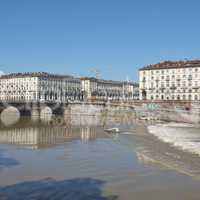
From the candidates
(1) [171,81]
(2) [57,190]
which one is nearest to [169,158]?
(2) [57,190]

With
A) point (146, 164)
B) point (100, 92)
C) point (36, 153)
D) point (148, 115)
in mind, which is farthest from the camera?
point (100, 92)

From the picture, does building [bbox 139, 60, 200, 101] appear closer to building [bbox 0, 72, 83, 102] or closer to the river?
building [bbox 0, 72, 83, 102]

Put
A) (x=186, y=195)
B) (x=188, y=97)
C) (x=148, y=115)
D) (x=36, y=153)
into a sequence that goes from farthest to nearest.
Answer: (x=188, y=97)
(x=148, y=115)
(x=36, y=153)
(x=186, y=195)

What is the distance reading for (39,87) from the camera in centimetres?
16950

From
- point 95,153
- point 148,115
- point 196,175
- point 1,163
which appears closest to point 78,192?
point 196,175

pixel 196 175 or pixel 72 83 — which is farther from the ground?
pixel 72 83

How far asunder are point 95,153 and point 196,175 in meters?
10.2

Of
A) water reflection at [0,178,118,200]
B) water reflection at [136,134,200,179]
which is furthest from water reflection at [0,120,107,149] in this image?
water reflection at [0,178,118,200]

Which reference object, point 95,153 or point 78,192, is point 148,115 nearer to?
point 95,153

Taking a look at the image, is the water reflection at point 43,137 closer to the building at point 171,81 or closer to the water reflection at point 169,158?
the water reflection at point 169,158

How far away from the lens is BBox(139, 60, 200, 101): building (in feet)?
386

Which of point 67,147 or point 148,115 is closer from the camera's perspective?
point 67,147

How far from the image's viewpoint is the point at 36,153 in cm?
2802

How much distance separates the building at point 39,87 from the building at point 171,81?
159 feet
